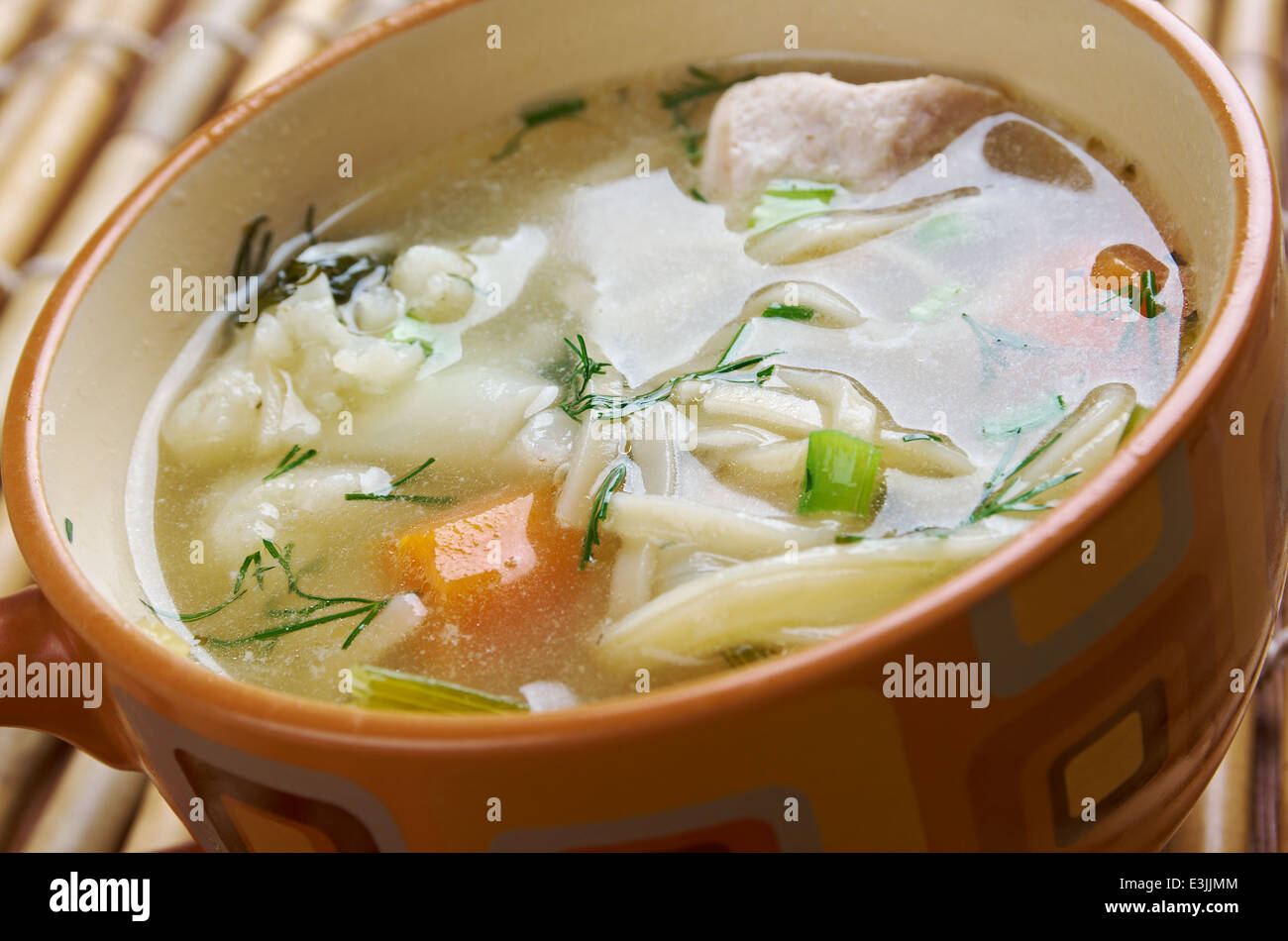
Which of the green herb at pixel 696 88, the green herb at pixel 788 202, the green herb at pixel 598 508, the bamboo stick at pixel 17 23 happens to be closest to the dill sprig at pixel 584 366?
the green herb at pixel 598 508

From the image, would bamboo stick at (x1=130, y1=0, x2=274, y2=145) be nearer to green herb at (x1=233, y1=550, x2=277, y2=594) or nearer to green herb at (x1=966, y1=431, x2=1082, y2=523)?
green herb at (x1=233, y1=550, x2=277, y2=594)

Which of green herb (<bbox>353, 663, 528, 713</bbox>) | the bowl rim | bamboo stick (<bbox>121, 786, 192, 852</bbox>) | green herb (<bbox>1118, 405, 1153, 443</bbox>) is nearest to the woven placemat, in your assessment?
bamboo stick (<bbox>121, 786, 192, 852</bbox>)

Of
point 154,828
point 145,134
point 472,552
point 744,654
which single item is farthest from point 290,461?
point 145,134

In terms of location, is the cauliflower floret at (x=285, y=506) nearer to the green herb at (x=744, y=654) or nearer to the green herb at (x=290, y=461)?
the green herb at (x=290, y=461)

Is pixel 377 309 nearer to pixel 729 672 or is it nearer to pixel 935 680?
pixel 729 672

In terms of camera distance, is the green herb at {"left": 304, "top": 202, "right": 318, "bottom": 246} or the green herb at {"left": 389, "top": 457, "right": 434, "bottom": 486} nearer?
the green herb at {"left": 389, "top": 457, "right": 434, "bottom": 486}
